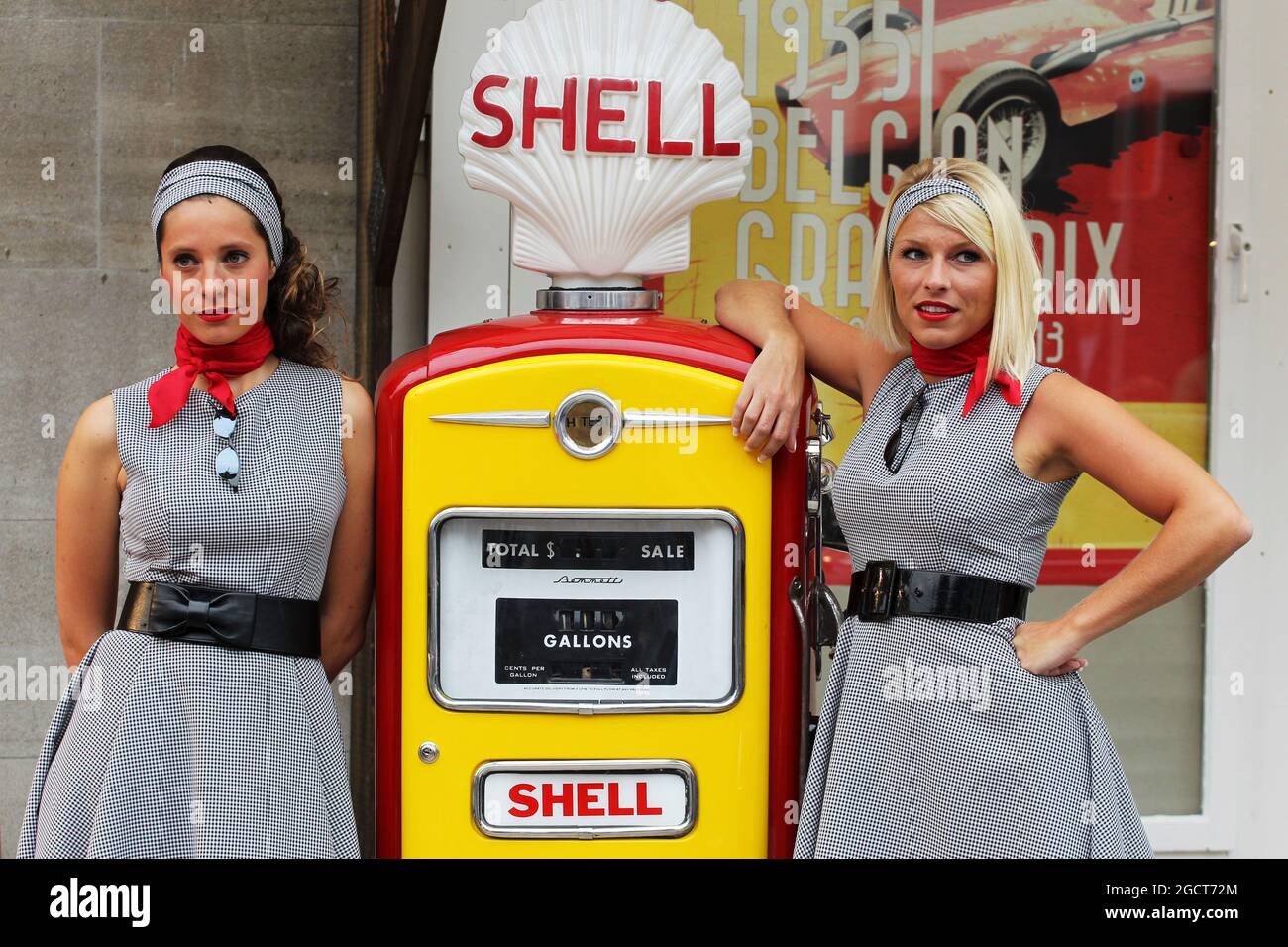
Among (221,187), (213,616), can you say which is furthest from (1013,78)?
(213,616)

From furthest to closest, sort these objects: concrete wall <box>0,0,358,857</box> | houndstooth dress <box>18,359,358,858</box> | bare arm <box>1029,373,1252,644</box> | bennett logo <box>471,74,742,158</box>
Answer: concrete wall <box>0,0,358,857</box> < bennett logo <box>471,74,742,158</box> < houndstooth dress <box>18,359,358,858</box> < bare arm <box>1029,373,1252,644</box>

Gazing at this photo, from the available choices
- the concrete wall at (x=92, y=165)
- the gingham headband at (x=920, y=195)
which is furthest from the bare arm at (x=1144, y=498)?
the concrete wall at (x=92, y=165)

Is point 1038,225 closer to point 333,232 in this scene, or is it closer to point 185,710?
point 333,232

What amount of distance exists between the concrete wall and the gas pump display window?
1611mm

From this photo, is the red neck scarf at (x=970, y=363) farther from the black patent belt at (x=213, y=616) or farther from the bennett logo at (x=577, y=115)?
the black patent belt at (x=213, y=616)

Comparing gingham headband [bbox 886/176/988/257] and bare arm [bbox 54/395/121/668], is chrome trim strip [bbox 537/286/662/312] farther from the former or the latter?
bare arm [bbox 54/395/121/668]

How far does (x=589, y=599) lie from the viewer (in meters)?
2.38

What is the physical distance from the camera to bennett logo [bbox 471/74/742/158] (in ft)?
8.31

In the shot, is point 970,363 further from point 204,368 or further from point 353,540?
point 204,368

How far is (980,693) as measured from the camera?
223 centimetres

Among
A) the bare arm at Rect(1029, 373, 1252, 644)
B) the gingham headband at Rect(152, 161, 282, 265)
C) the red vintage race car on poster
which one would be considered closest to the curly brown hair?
the gingham headband at Rect(152, 161, 282, 265)

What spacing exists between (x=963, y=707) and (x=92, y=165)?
2498 mm

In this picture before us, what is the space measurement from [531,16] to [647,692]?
3.77 feet
